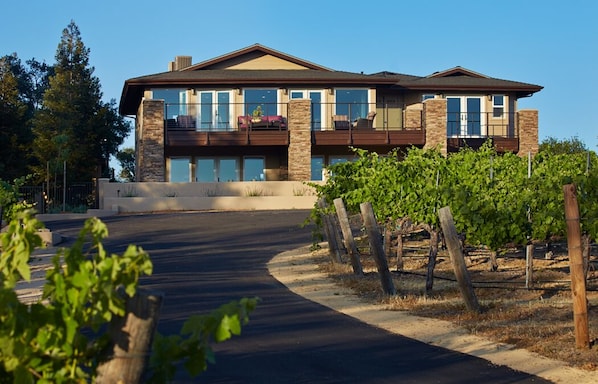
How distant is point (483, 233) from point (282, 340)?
5359 millimetres

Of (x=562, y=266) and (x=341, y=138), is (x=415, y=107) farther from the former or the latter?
(x=562, y=266)

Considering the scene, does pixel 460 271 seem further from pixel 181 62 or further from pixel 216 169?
pixel 181 62

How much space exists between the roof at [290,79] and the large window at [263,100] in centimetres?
40

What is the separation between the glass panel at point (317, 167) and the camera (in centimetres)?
4134

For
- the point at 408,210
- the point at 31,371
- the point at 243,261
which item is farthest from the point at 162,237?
the point at 31,371

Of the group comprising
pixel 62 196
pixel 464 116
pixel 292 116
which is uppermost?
pixel 464 116

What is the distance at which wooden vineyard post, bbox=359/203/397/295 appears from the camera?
1568 cm

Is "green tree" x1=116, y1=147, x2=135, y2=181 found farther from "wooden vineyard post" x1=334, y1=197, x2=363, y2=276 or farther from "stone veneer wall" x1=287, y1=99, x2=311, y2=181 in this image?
"wooden vineyard post" x1=334, y1=197, x2=363, y2=276

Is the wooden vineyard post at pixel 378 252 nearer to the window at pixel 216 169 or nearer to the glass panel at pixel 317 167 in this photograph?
the glass panel at pixel 317 167

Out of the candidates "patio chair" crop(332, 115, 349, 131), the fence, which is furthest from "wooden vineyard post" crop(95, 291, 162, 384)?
"patio chair" crop(332, 115, 349, 131)

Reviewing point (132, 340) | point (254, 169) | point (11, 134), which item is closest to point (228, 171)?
point (254, 169)

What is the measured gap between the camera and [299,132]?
39.9 m

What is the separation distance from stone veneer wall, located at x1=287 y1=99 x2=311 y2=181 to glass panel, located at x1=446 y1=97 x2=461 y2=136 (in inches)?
271

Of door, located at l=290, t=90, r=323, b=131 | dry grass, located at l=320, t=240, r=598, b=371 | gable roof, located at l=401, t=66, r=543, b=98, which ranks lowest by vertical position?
dry grass, located at l=320, t=240, r=598, b=371
